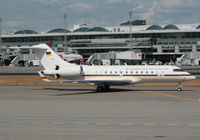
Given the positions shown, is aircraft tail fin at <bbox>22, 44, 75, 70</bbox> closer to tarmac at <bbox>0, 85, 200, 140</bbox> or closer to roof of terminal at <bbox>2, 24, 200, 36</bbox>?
tarmac at <bbox>0, 85, 200, 140</bbox>

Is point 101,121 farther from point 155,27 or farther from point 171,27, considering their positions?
point 155,27

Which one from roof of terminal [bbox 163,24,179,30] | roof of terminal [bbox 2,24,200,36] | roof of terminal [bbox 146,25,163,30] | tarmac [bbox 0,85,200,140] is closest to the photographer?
tarmac [bbox 0,85,200,140]

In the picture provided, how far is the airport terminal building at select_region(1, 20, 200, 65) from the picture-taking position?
131875 millimetres

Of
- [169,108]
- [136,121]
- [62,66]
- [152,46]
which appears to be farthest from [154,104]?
[152,46]

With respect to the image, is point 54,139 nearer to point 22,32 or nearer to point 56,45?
point 56,45

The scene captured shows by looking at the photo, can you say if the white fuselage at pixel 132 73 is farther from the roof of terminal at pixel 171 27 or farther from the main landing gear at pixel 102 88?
the roof of terminal at pixel 171 27

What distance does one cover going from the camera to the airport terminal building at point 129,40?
132m

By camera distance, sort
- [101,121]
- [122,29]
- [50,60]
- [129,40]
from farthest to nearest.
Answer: [122,29] < [129,40] < [50,60] < [101,121]

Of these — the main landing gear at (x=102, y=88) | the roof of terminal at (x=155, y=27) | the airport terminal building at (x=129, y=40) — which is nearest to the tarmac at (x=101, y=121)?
the main landing gear at (x=102, y=88)

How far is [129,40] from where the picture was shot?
138875mm

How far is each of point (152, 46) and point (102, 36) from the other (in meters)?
23.6

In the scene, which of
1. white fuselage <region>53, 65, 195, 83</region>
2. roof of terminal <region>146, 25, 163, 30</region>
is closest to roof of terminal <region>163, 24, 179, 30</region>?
roof of terminal <region>146, 25, 163, 30</region>

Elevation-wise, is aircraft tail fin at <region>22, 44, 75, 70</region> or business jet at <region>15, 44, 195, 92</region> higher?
aircraft tail fin at <region>22, 44, 75, 70</region>

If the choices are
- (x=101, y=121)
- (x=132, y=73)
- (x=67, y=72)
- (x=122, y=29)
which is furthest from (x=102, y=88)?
(x=122, y=29)
